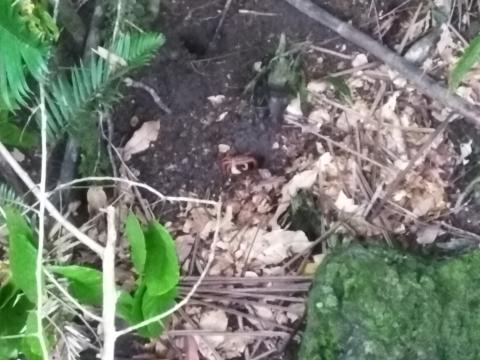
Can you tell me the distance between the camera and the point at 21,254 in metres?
1.19

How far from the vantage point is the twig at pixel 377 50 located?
5.11 feet

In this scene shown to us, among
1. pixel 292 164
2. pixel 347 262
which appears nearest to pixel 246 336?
pixel 347 262

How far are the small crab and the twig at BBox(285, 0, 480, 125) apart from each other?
34 cm

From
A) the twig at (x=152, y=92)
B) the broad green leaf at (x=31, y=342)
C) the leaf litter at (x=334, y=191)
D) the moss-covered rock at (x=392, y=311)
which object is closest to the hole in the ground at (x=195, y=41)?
the twig at (x=152, y=92)

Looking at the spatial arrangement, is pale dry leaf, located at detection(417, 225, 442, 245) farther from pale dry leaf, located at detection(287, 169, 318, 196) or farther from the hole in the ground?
the hole in the ground

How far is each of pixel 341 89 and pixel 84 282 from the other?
27.3 inches

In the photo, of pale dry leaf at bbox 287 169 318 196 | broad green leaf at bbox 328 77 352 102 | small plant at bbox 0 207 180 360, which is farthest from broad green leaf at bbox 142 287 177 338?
broad green leaf at bbox 328 77 352 102

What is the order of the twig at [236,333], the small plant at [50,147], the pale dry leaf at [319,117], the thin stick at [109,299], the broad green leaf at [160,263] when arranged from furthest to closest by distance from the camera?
1. the pale dry leaf at [319,117]
2. the twig at [236,333]
3. the broad green leaf at [160,263]
4. the small plant at [50,147]
5. the thin stick at [109,299]

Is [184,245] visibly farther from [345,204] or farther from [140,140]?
[345,204]

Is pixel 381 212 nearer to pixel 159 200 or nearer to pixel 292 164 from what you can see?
pixel 292 164

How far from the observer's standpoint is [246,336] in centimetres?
148

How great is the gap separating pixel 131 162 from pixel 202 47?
0.97ft

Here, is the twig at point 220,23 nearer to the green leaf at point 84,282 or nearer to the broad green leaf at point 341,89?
the broad green leaf at point 341,89

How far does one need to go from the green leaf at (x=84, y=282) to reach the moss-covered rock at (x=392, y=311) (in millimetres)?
406
